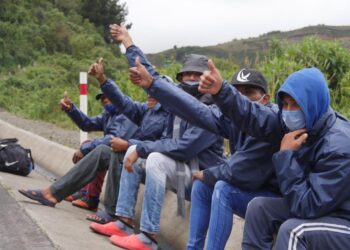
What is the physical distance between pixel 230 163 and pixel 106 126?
2873 mm

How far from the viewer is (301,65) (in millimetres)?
8727

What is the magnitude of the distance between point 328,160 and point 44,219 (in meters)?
2.65

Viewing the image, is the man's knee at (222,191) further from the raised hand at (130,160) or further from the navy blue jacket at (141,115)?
the navy blue jacket at (141,115)

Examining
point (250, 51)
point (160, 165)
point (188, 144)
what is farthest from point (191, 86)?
point (250, 51)

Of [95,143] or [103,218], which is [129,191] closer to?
[103,218]

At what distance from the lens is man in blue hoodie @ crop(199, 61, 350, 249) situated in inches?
124

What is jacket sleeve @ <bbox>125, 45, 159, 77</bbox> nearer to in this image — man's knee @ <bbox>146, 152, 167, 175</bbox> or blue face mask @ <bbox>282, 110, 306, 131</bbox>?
man's knee @ <bbox>146, 152, 167, 175</bbox>

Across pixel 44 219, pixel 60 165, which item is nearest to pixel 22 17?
pixel 60 165

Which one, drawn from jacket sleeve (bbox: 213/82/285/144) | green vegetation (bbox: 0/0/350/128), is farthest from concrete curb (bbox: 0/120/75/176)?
jacket sleeve (bbox: 213/82/285/144)

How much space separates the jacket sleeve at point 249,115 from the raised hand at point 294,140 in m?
0.25

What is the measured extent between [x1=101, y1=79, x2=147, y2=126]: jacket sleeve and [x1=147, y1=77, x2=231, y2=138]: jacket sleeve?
1856 millimetres

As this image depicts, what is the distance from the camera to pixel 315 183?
320cm

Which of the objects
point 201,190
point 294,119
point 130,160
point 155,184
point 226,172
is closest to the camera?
point 294,119

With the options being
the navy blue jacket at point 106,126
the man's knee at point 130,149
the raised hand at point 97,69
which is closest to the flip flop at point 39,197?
the navy blue jacket at point 106,126
